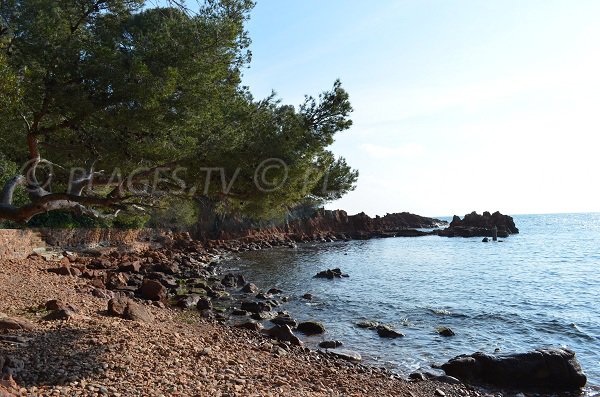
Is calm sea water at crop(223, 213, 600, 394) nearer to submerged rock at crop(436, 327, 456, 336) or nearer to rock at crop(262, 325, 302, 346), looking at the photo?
submerged rock at crop(436, 327, 456, 336)

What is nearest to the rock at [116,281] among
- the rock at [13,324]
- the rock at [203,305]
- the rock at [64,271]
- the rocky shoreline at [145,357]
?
the rock at [64,271]

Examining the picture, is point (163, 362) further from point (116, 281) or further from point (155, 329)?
point (116, 281)

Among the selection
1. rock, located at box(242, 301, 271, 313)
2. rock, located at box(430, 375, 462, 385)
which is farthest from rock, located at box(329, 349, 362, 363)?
rock, located at box(242, 301, 271, 313)

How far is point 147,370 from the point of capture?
238 inches

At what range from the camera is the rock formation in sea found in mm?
78500

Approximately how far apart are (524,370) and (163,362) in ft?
22.5

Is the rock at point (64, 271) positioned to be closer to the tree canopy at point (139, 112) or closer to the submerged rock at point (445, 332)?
the tree canopy at point (139, 112)

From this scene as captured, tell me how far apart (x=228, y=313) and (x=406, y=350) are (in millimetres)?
5794

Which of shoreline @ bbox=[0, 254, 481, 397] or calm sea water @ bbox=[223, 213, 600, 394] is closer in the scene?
shoreline @ bbox=[0, 254, 481, 397]

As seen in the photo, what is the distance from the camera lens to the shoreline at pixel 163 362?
5.45 metres

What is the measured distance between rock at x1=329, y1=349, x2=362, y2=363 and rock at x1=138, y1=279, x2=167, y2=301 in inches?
283

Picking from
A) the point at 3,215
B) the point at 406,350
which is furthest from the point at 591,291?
the point at 3,215
